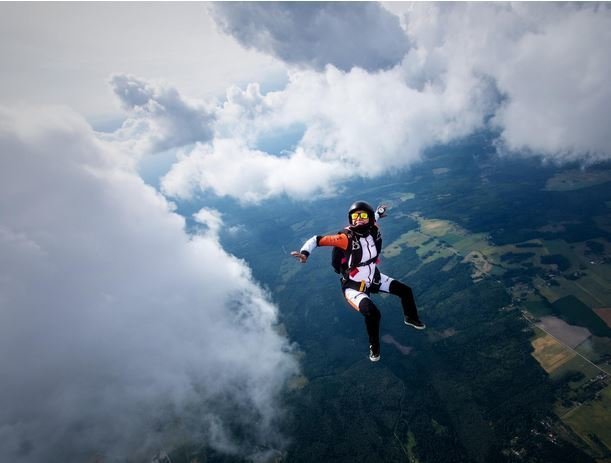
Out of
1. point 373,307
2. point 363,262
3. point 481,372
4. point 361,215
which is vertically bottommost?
point 373,307

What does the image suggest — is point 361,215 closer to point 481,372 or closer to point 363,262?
point 363,262

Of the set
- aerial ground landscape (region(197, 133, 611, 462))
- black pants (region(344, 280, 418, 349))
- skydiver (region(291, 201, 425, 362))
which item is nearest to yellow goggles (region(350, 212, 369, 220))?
skydiver (region(291, 201, 425, 362))

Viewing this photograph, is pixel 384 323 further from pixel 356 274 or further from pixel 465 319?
pixel 356 274

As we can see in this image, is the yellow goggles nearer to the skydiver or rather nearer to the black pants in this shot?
the skydiver

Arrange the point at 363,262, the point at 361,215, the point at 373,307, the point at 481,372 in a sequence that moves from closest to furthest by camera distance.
A: the point at 373,307 < the point at 361,215 < the point at 363,262 < the point at 481,372

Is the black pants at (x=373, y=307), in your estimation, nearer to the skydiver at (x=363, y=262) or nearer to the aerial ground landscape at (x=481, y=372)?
the skydiver at (x=363, y=262)

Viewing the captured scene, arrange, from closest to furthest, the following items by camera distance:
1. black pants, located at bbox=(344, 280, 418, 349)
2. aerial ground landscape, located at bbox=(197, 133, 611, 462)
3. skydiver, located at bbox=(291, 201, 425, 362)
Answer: black pants, located at bbox=(344, 280, 418, 349) → skydiver, located at bbox=(291, 201, 425, 362) → aerial ground landscape, located at bbox=(197, 133, 611, 462)

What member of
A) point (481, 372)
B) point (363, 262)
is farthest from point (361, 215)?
point (481, 372)

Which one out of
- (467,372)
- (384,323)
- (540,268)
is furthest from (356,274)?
(540,268)
